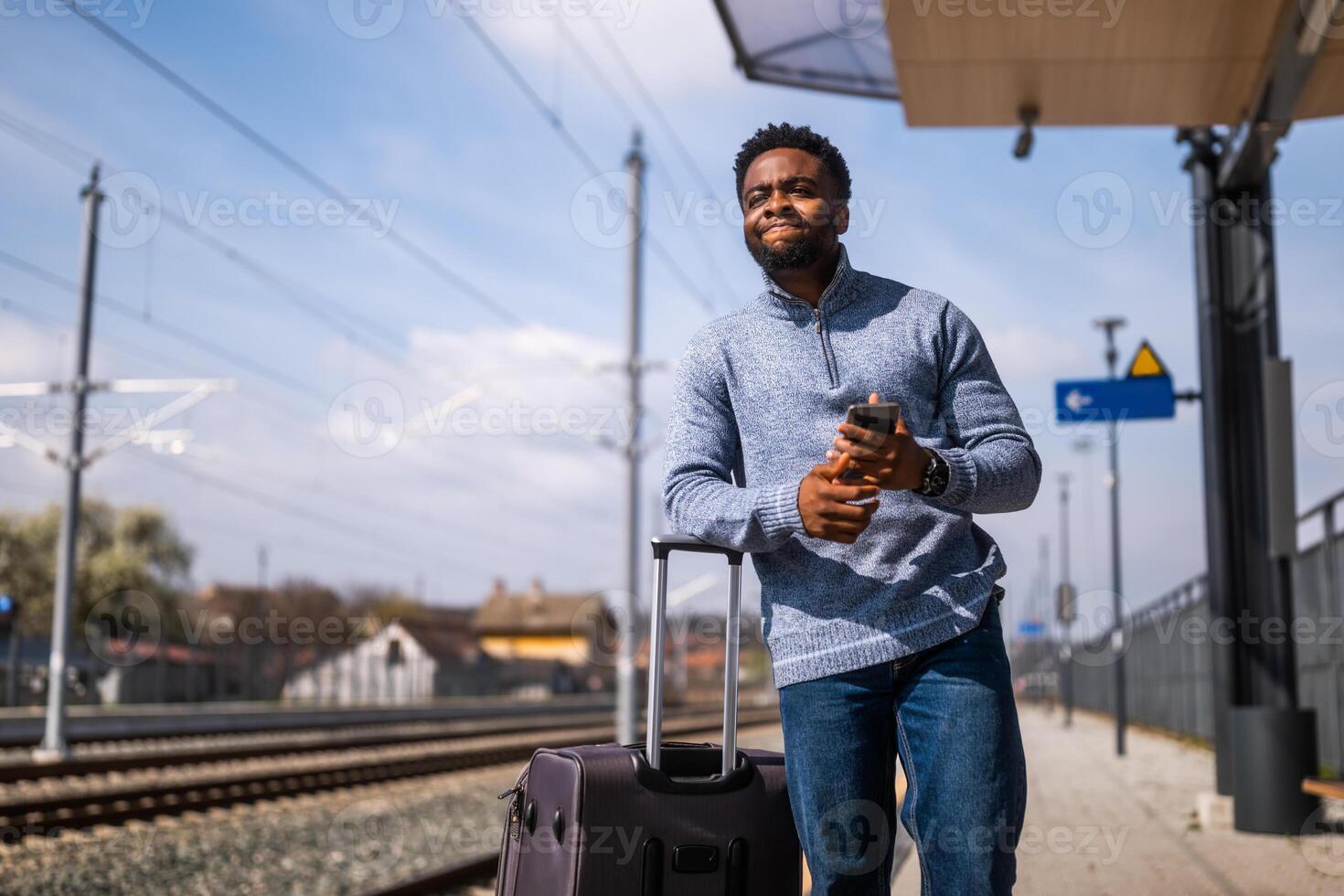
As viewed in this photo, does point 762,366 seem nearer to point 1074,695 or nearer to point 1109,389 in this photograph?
point 1109,389

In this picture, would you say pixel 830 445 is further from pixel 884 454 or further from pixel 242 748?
pixel 242 748

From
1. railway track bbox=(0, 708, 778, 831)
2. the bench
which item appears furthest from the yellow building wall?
the bench

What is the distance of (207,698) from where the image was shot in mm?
41688

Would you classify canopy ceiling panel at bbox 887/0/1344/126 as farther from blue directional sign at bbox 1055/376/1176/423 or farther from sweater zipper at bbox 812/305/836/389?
sweater zipper at bbox 812/305/836/389

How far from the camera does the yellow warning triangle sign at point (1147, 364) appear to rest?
33.5 feet

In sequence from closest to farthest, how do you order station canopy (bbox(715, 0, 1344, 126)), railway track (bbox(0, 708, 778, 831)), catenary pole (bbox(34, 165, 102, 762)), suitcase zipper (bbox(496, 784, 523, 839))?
suitcase zipper (bbox(496, 784, 523, 839)) < station canopy (bbox(715, 0, 1344, 126)) < railway track (bbox(0, 708, 778, 831)) < catenary pole (bbox(34, 165, 102, 762))

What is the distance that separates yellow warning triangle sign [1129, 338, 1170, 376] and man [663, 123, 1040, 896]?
26.5 feet

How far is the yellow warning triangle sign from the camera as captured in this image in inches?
402

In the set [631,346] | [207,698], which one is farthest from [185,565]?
[631,346]

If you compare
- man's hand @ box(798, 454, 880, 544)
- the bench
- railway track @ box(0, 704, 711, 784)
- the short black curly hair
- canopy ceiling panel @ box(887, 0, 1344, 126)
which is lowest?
railway track @ box(0, 704, 711, 784)

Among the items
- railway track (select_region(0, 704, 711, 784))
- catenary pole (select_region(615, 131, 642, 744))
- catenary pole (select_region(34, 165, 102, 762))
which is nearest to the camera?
railway track (select_region(0, 704, 711, 784))

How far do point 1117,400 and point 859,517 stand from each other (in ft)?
27.9

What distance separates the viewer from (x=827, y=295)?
2.72 metres

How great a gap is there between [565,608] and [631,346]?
79.9 meters
